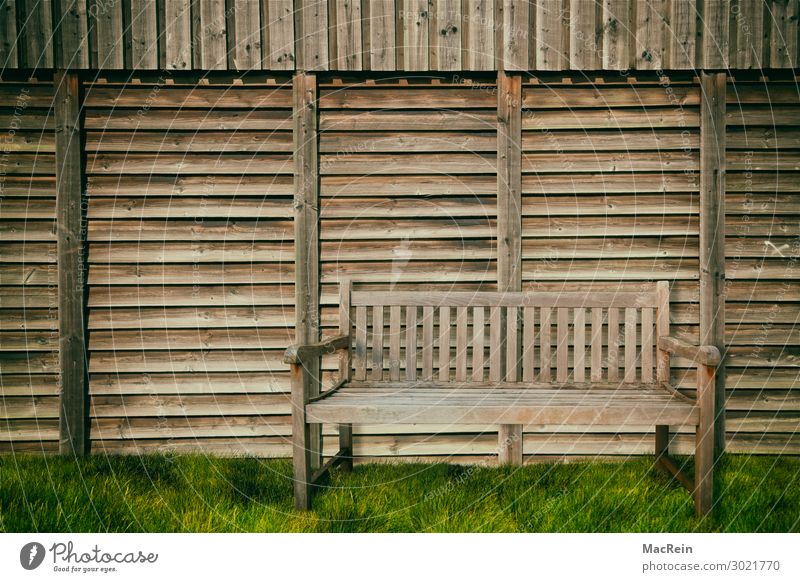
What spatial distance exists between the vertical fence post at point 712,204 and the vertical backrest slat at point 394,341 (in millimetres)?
2148

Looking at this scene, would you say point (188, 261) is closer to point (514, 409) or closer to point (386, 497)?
point (386, 497)

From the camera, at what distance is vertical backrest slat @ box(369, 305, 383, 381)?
3.95m

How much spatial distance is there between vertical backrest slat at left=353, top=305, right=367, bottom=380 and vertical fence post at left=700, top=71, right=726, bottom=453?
235cm

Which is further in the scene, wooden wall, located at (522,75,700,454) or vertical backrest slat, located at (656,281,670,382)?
wooden wall, located at (522,75,700,454)

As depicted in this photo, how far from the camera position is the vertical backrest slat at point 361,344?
395 centimetres

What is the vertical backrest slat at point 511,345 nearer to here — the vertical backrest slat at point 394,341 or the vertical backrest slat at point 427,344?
the vertical backrest slat at point 427,344

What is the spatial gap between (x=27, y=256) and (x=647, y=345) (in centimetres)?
419

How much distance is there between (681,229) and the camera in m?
4.36

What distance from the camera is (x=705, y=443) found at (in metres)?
3.21

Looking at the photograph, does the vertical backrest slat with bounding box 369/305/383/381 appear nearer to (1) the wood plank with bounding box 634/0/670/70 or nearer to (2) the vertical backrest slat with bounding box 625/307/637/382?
(2) the vertical backrest slat with bounding box 625/307/637/382

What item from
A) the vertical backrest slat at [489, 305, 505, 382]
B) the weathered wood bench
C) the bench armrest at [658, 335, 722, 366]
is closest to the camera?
the bench armrest at [658, 335, 722, 366]

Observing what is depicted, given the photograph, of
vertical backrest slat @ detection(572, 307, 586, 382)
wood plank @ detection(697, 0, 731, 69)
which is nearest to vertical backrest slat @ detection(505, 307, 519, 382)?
vertical backrest slat @ detection(572, 307, 586, 382)

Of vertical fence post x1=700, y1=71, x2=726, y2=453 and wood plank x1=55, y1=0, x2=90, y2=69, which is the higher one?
wood plank x1=55, y1=0, x2=90, y2=69
